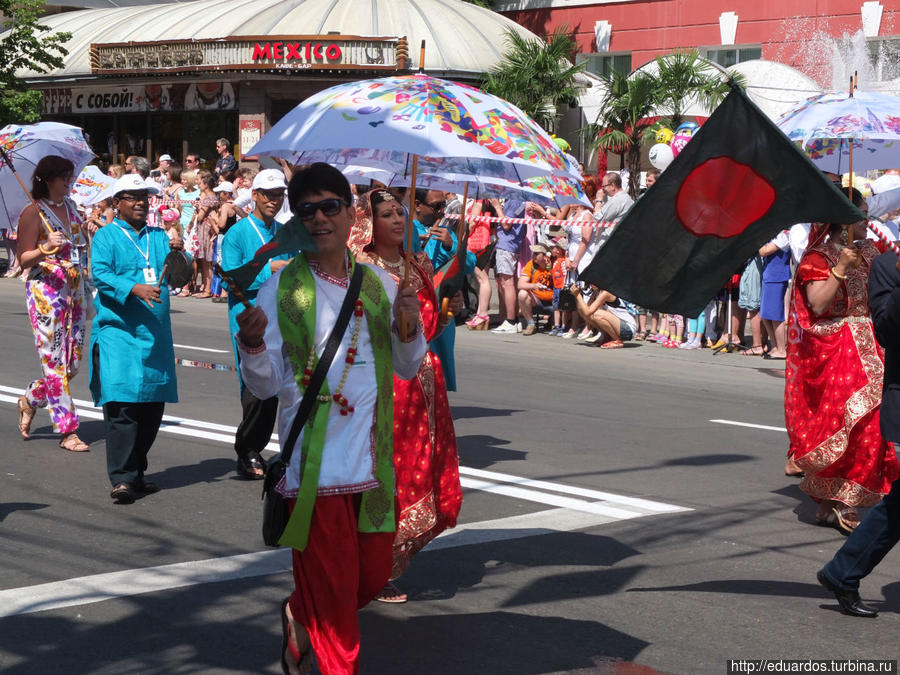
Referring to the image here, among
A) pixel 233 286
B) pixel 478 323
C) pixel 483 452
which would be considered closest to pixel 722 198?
pixel 233 286

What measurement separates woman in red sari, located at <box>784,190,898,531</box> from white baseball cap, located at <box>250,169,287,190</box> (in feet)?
10.4

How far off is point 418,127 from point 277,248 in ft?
5.99

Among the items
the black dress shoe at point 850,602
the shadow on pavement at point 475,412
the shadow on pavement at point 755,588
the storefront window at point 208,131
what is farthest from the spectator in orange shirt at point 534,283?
the storefront window at point 208,131

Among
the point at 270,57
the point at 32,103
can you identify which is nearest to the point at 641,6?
the point at 270,57

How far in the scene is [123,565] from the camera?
241 inches

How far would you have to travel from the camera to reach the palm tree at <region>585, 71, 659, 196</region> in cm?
2520

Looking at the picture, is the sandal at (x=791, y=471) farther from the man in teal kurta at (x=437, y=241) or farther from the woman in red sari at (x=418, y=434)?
the woman in red sari at (x=418, y=434)

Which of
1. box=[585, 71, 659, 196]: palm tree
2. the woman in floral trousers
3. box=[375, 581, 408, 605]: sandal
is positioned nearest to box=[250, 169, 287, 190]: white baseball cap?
the woman in floral trousers

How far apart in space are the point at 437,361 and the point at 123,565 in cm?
168

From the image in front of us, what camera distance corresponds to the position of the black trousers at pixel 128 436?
24.5 feet

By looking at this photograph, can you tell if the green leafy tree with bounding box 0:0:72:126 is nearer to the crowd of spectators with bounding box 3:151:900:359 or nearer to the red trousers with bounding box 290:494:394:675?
the crowd of spectators with bounding box 3:151:900:359

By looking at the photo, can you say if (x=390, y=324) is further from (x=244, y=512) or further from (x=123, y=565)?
(x=244, y=512)

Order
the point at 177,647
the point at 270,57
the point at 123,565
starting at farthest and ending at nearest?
the point at 270,57 < the point at 123,565 < the point at 177,647

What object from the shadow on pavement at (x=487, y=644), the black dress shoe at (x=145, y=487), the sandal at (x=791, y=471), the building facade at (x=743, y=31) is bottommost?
the sandal at (x=791, y=471)
